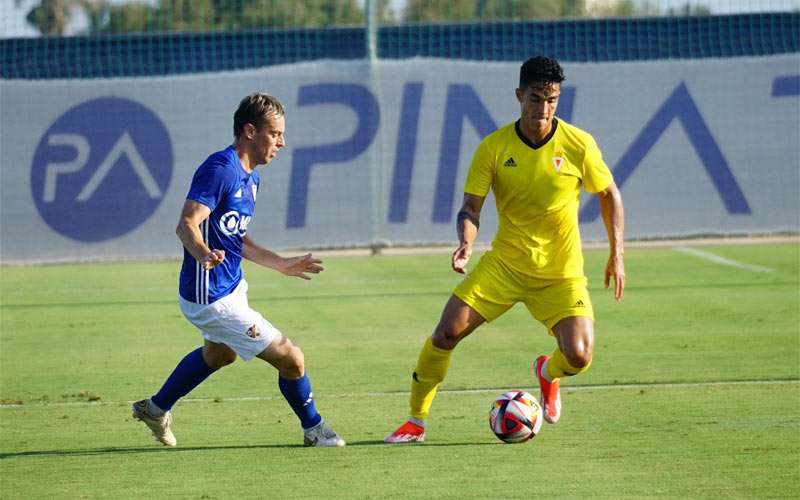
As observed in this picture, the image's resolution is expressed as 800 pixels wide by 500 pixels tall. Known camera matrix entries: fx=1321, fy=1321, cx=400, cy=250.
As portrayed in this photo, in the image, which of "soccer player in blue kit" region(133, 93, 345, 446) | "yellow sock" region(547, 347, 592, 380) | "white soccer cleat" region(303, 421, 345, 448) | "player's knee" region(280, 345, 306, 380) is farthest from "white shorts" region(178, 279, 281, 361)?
"yellow sock" region(547, 347, 592, 380)

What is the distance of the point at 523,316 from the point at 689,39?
8.77 m

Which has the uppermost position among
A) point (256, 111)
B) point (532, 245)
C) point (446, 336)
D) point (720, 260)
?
point (256, 111)

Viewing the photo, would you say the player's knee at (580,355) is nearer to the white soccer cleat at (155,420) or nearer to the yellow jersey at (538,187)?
the yellow jersey at (538,187)

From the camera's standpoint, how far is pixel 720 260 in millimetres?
17516

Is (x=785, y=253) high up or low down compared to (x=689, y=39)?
down

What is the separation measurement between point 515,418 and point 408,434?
0.68 m

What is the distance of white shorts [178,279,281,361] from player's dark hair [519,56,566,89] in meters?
2.02

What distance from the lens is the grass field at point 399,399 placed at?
6859 mm

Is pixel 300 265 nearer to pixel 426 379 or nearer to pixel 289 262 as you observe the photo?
pixel 289 262

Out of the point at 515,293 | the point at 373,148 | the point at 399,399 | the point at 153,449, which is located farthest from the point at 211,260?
the point at 373,148

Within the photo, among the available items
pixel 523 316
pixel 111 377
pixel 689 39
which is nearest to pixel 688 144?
pixel 689 39

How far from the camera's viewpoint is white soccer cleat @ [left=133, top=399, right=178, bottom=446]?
7.68 metres

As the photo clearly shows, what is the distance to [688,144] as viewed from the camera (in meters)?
19.3

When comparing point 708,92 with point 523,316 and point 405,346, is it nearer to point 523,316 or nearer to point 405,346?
point 523,316
